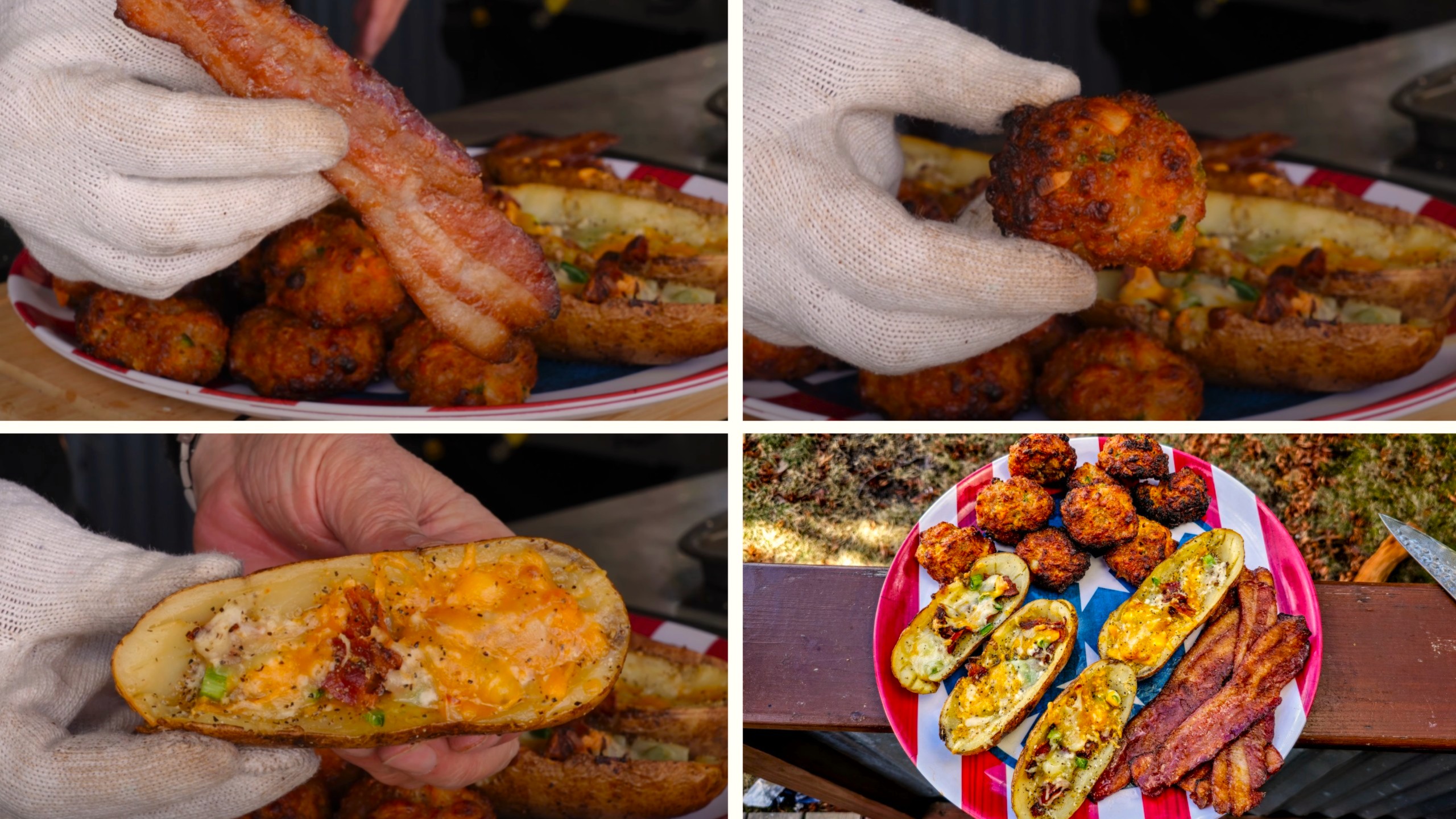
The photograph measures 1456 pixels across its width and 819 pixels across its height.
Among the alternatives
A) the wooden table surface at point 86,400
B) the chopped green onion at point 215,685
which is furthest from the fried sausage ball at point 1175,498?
the chopped green onion at point 215,685

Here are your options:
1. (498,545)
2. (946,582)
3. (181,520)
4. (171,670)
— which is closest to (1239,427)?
(946,582)

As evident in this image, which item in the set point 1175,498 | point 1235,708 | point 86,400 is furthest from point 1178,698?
point 86,400

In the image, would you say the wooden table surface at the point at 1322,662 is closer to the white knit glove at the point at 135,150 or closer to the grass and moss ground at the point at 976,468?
the grass and moss ground at the point at 976,468

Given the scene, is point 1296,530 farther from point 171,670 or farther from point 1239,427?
point 171,670

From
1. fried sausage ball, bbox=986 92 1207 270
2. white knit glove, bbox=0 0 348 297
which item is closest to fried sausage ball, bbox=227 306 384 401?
white knit glove, bbox=0 0 348 297

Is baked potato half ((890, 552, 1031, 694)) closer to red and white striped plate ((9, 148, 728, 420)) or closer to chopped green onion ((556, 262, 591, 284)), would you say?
red and white striped plate ((9, 148, 728, 420))
